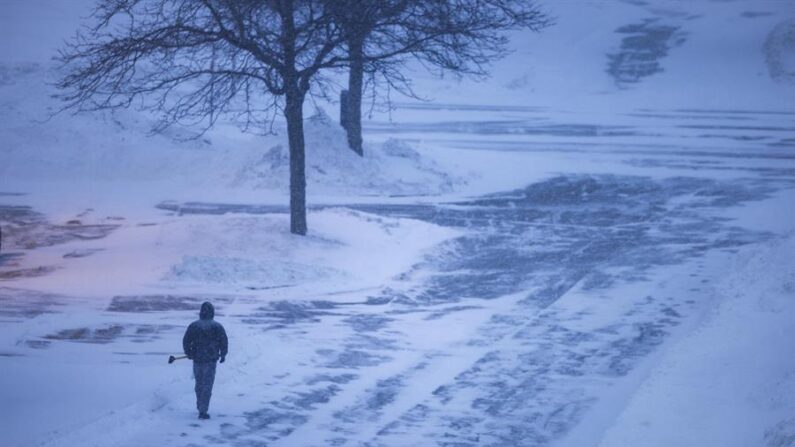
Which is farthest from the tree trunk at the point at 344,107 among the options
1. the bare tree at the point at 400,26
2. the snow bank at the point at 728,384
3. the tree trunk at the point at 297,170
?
the snow bank at the point at 728,384

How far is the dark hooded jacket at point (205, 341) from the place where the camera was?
9.05 m

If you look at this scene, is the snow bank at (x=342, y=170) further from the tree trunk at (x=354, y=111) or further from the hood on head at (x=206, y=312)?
the hood on head at (x=206, y=312)

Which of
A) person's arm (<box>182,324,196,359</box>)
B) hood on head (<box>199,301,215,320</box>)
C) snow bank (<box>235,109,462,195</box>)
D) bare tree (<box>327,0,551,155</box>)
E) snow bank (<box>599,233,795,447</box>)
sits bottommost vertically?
snow bank (<box>599,233,795,447</box>)

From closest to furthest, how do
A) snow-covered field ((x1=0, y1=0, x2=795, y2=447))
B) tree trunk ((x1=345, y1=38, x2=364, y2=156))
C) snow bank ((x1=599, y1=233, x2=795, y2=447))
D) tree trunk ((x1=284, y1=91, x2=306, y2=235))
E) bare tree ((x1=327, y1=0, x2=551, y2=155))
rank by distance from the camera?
snow bank ((x1=599, y1=233, x2=795, y2=447))
snow-covered field ((x1=0, y1=0, x2=795, y2=447))
bare tree ((x1=327, y1=0, x2=551, y2=155))
tree trunk ((x1=284, y1=91, x2=306, y2=235))
tree trunk ((x1=345, y1=38, x2=364, y2=156))

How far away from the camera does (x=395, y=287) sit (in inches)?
617

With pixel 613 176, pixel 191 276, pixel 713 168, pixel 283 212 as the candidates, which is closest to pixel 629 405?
pixel 191 276

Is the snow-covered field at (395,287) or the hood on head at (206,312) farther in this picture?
the snow-covered field at (395,287)

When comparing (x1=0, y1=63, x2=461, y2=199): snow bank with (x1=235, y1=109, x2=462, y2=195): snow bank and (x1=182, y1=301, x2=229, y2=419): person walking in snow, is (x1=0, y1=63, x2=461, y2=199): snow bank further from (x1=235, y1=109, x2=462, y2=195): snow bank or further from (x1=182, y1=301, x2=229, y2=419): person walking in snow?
(x1=182, y1=301, x2=229, y2=419): person walking in snow

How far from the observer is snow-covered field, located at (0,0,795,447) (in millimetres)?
9359

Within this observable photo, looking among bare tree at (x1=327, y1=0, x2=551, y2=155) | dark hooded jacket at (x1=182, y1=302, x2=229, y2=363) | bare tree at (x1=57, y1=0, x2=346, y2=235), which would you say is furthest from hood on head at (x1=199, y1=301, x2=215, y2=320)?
bare tree at (x1=327, y1=0, x2=551, y2=155)

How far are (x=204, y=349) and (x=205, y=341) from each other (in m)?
0.06

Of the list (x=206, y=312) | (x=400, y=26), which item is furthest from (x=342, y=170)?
(x=206, y=312)

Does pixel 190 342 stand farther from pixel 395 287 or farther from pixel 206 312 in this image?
pixel 395 287

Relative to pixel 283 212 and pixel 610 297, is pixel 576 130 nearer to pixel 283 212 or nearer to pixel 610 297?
pixel 283 212
